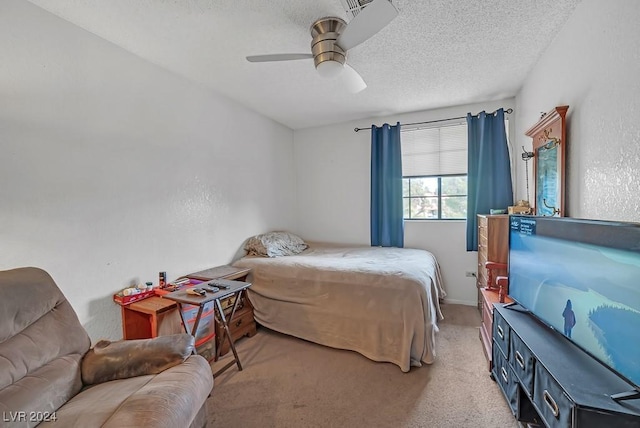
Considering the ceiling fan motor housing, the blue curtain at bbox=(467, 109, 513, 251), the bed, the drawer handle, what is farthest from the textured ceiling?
the drawer handle

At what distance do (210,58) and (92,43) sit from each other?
0.77m

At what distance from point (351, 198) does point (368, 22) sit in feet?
8.90

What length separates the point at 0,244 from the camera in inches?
57.5

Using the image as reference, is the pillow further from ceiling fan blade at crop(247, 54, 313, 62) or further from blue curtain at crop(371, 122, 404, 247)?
ceiling fan blade at crop(247, 54, 313, 62)

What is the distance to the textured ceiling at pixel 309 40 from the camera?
5.31 feet

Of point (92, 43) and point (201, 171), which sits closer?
point (92, 43)

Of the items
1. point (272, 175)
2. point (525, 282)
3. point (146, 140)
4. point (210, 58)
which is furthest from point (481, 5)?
point (272, 175)

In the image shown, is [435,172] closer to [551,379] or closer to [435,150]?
[435,150]

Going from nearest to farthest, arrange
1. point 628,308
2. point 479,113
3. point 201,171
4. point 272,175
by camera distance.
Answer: point 628,308, point 201,171, point 479,113, point 272,175

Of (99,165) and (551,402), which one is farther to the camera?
(99,165)

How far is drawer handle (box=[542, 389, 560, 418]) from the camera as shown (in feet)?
3.55

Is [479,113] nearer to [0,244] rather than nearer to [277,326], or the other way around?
[277,326]

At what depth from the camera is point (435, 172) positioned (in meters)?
3.57

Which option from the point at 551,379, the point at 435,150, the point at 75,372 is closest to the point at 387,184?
the point at 435,150
